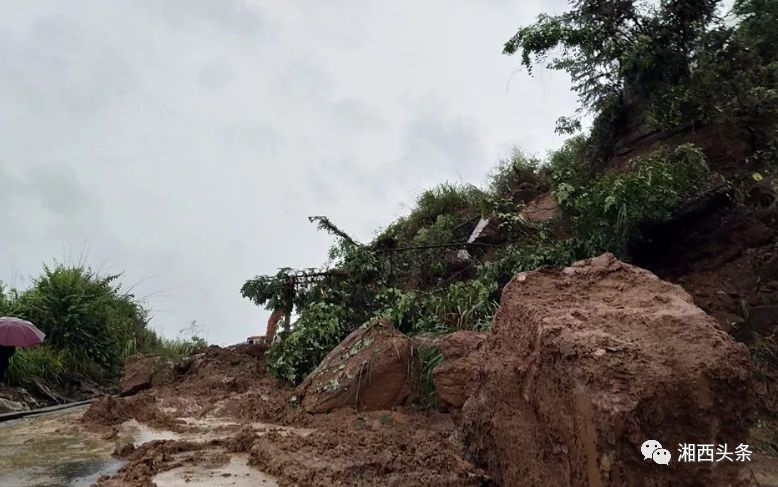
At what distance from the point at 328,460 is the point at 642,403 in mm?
2448

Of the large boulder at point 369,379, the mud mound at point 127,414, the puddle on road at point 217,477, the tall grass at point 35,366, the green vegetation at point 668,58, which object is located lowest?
the puddle on road at point 217,477

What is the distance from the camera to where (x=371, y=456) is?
434 cm

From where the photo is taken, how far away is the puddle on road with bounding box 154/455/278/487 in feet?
12.8

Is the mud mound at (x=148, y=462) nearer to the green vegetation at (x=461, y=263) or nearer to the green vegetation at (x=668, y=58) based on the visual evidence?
the green vegetation at (x=461, y=263)

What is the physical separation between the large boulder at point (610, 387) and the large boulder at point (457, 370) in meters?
1.97

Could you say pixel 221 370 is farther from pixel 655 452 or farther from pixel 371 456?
pixel 655 452

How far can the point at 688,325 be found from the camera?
298 centimetres

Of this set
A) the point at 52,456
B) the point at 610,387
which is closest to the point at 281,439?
the point at 52,456

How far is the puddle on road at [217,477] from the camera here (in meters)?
3.92

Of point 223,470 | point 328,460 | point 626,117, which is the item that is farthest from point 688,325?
point 626,117

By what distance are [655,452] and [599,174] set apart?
7186 millimetres

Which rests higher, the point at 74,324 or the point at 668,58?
the point at 668,58

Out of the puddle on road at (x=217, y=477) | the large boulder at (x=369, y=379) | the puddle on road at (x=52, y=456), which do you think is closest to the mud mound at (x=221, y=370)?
the puddle on road at (x=52, y=456)

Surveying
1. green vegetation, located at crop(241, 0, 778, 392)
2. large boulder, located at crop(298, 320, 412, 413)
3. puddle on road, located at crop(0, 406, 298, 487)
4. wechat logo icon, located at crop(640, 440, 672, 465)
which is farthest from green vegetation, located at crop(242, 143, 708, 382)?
wechat logo icon, located at crop(640, 440, 672, 465)
